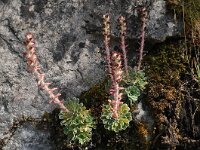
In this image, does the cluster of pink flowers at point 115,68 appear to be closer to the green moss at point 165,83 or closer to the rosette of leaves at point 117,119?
the rosette of leaves at point 117,119

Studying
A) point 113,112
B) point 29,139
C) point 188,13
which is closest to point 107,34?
point 113,112

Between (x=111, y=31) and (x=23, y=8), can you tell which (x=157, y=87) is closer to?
(x=111, y=31)

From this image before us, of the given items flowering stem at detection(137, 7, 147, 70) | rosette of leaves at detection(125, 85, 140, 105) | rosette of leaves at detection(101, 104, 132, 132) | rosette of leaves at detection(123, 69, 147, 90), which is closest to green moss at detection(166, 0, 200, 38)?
flowering stem at detection(137, 7, 147, 70)

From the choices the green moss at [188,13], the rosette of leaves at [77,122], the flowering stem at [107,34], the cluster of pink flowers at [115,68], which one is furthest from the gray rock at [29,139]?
the green moss at [188,13]

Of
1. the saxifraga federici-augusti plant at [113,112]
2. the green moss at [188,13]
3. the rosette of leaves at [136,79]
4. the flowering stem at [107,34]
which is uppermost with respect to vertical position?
the green moss at [188,13]

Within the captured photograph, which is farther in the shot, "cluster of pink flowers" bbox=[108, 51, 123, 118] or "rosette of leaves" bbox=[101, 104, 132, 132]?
"rosette of leaves" bbox=[101, 104, 132, 132]

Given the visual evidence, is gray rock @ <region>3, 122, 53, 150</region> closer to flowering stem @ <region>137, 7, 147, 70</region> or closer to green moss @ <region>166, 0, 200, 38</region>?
flowering stem @ <region>137, 7, 147, 70</region>

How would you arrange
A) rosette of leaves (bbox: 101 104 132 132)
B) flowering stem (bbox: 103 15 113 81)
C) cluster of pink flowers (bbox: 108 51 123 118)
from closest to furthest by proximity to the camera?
cluster of pink flowers (bbox: 108 51 123 118), flowering stem (bbox: 103 15 113 81), rosette of leaves (bbox: 101 104 132 132)
